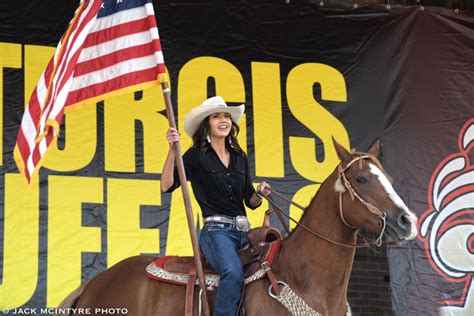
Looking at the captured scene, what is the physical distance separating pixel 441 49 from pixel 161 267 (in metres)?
4.59

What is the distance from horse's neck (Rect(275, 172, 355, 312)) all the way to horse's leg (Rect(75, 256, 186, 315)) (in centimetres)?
82

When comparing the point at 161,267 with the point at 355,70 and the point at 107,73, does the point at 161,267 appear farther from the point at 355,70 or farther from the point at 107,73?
the point at 355,70

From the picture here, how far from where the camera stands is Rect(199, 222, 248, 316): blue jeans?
19.5ft

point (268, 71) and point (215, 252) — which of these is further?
point (268, 71)

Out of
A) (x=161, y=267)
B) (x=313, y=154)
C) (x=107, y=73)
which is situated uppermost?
(x=107, y=73)

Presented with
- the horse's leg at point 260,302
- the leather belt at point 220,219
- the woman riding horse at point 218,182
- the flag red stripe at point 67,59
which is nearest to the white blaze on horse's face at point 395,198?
the woman riding horse at point 218,182

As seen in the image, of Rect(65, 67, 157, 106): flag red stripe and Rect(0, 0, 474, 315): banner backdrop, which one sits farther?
Rect(0, 0, 474, 315): banner backdrop

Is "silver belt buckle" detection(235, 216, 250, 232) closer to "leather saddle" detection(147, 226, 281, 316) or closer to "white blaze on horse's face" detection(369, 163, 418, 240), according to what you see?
"leather saddle" detection(147, 226, 281, 316)

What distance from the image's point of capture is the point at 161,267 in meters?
6.48

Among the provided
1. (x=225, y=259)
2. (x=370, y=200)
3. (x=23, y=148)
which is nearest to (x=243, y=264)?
(x=225, y=259)

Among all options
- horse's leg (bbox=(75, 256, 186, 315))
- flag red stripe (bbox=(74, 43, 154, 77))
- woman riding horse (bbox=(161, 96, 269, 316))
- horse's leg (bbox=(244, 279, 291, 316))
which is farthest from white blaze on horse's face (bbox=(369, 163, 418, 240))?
flag red stripe (bbox=(74, 43, 154, 77))

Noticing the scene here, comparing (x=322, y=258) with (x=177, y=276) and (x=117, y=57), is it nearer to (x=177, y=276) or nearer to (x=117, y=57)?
(x=177, y=276)

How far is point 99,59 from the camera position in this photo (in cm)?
637

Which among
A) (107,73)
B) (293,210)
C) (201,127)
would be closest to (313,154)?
(293,210)
